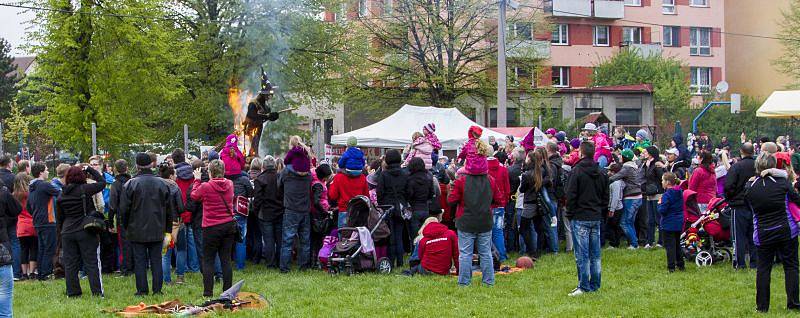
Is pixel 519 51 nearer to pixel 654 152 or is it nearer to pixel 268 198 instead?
pixel 654 152

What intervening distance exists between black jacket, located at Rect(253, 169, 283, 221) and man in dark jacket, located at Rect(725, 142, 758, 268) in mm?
6152

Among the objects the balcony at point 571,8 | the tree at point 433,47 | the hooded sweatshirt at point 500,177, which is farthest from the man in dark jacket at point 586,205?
the balcony at point 571,8

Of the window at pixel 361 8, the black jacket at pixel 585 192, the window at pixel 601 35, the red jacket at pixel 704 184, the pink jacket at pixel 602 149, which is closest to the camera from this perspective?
the black jacket at pixel 585 192

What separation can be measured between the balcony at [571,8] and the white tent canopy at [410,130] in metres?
26.5

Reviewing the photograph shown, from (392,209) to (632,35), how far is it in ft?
143

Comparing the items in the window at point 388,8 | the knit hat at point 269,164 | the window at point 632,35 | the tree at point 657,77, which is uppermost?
the window at point 632,35

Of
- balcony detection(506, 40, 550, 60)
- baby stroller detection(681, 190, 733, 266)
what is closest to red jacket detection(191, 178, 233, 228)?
baby stroller detection(681, 190, 733, 266)

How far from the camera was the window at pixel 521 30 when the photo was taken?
38.3 metres

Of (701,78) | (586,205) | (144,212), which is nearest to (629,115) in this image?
(701,78)

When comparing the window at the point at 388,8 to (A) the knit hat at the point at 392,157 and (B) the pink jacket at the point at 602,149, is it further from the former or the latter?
(A) the knit hat at the point at 392,157

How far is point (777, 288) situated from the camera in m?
10.4

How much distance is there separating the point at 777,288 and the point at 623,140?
353 inches

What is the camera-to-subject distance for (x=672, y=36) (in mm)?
53781

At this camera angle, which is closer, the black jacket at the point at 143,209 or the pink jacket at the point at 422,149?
the black jacket at the point at 143,209
